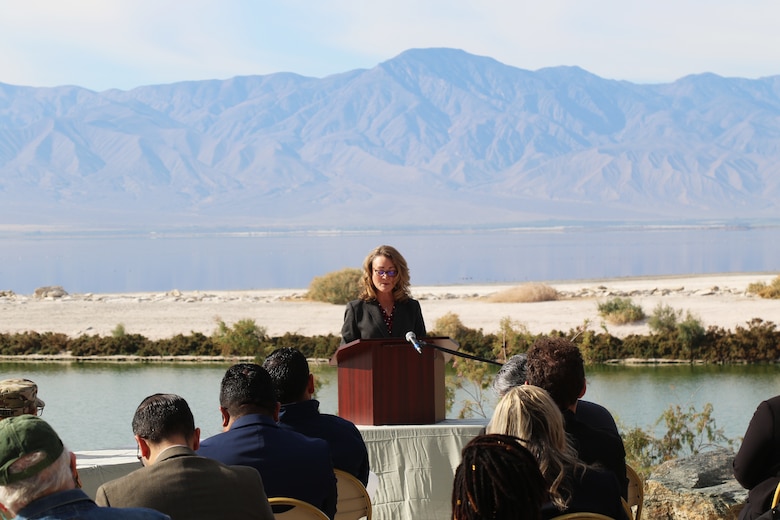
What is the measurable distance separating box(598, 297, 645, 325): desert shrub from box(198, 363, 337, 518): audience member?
22073 millimetres

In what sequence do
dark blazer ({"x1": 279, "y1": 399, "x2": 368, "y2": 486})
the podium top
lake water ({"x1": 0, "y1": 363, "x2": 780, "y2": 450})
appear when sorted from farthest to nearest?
lake water ({"x1": 0, "y1": 363, "x2": 780, "y2": 450})
the podium top
dark blazer ({"x1": 279, "y1": 399, "x2": 368, "y2": 486})

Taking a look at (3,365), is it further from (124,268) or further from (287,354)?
(124,268)

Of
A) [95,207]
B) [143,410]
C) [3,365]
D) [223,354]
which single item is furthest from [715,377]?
[95,207]

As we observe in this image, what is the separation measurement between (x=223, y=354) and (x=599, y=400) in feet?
30.7

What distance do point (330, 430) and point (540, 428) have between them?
1235 millimetres

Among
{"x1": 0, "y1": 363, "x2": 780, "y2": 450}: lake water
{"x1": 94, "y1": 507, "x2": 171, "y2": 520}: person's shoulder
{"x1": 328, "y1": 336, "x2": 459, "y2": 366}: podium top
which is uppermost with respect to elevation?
{"x1": 328, "y1": 336, "x2": 459, "y2": 366}: podium top

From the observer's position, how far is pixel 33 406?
4098 mm

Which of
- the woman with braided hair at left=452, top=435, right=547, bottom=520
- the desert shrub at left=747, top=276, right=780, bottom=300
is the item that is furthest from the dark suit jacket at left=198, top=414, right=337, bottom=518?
the desert shrub at left=747, top=276, right=780, bottom=300

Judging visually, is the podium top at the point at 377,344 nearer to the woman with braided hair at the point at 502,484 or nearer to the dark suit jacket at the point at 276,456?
the dark suit jacket at the point at 276,456

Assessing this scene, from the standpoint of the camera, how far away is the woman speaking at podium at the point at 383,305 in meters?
6.30

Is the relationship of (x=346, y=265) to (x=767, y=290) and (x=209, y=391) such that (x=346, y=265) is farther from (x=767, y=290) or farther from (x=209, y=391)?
(x=209, y=391)

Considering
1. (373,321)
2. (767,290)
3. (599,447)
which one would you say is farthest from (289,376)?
(767,290)

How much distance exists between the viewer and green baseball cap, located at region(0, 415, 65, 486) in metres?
2.57

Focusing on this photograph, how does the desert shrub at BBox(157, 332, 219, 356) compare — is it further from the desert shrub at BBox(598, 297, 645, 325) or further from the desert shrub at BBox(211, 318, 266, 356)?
the desert shrub at BBox(598, 297, 645, 325)
